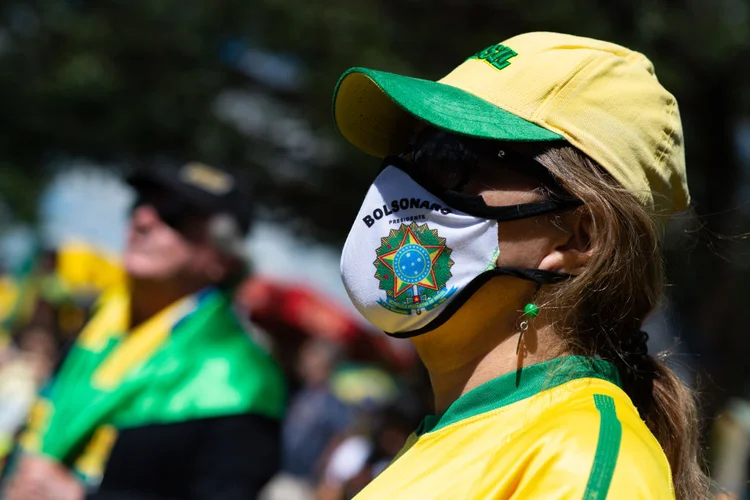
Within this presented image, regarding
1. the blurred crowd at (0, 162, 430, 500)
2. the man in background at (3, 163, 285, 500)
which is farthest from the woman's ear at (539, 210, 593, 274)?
the man in background at (3, 163, 285, 500)

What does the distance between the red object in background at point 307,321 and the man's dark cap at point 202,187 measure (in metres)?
3.86

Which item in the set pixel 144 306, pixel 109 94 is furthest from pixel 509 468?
pixel 109 94

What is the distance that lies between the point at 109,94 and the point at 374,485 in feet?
15.1

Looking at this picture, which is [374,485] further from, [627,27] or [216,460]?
[627,27]

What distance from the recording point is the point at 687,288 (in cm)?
485

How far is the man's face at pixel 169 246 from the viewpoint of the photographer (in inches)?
146

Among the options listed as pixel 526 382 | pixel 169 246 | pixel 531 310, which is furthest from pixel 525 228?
pixel 169 246

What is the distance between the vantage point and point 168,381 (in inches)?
135

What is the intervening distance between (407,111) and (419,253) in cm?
29

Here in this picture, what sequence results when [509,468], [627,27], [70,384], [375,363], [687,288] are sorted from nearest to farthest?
[509,468] → [70,384] → [627,27] → [687,288] → [375,363]

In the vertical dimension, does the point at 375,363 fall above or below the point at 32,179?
below

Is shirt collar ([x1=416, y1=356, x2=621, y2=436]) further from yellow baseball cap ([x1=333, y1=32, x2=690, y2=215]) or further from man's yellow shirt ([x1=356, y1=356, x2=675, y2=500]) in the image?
yellow baseball cap ([x1=333, y1=32, x2=690, y2=215])

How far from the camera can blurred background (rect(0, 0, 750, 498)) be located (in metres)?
4.43

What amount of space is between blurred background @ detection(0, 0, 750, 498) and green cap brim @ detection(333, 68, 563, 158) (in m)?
2.25
